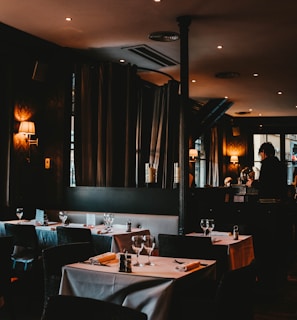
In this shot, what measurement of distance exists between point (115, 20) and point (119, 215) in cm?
259

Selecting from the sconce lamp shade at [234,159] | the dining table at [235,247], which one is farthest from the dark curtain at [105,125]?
the sconce lamp shade at [234,159]

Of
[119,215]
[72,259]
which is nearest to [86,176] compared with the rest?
[119,215]

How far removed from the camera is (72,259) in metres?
3.70

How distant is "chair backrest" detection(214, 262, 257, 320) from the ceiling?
12.0ft

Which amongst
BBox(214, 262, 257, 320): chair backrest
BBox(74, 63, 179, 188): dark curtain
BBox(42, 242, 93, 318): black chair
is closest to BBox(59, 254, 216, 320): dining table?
BBox(214, 262, 257, 320): chair backrest

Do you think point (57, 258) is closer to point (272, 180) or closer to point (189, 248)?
point (189, 248)

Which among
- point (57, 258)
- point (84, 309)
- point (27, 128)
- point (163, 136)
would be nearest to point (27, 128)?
point (27, 128)

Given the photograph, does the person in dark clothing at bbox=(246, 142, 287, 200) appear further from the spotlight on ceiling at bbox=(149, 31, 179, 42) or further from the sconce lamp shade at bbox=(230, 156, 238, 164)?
the sconce lamp shade at bbox=(230, 156, 238, 164)

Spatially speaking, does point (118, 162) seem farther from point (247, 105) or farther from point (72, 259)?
point (247, 105)

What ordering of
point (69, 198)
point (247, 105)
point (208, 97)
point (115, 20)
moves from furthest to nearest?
1. point (247, 105)
2. point (208, 97)
3. point (69, 198)
4. point (115, 20)

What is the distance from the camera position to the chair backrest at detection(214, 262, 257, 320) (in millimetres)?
2818

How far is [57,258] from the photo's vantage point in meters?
3.63

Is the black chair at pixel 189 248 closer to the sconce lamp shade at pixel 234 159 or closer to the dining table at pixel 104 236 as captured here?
the dining table at pixel 104 236

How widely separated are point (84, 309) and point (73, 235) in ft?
10.7
